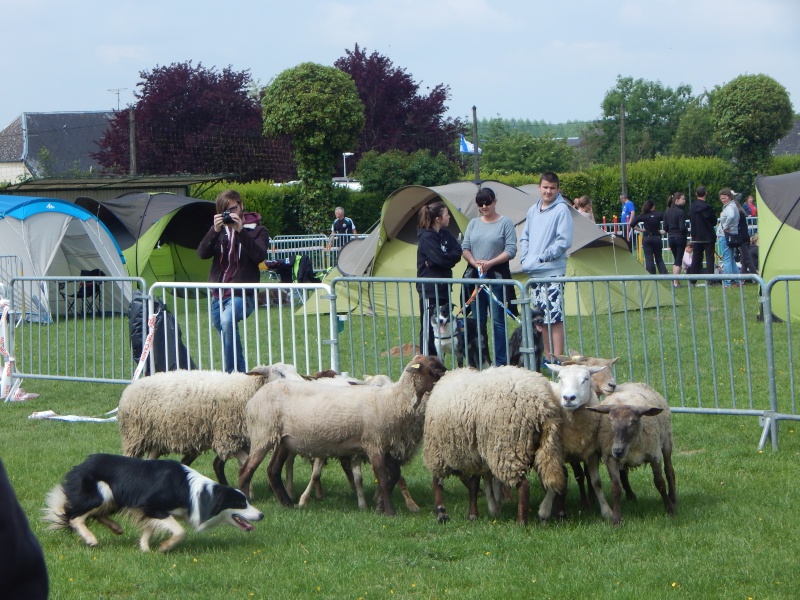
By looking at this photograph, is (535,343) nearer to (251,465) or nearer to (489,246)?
(489,246)

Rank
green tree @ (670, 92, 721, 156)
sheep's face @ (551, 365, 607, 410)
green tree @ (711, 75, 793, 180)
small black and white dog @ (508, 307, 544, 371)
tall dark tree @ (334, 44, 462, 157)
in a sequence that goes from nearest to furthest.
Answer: sheep's face @ (551, 365, 607, 410)
small black and white dog @ (508, 307, 544, 371)
green tree @ (711, 75, 793, 180)
tall dark tree @ (334, 44, 462, 157)
green tree @ (670, 92, 721, 156)

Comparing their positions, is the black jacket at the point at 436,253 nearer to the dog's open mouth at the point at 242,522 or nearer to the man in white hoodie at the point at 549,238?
the man in white hoodie at the point at 549,238

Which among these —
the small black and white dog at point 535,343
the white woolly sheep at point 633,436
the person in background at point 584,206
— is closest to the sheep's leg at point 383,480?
the white woolly sheep at point 633,436

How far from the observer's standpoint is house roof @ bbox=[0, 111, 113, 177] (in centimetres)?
6706

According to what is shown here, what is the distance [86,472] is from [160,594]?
1.01m

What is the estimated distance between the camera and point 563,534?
527 centimetres

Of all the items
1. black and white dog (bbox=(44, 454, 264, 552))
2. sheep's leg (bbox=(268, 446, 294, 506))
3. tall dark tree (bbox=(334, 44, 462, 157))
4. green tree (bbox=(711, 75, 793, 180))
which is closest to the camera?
black and white dog (bbox=(44, 454, 264, 552))

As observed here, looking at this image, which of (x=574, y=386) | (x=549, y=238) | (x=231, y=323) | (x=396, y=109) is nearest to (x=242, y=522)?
(x=574, y=386)

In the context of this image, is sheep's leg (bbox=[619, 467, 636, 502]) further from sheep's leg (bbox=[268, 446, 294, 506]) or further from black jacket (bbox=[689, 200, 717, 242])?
black jacket (bbox=[689, 200, 717, 242])

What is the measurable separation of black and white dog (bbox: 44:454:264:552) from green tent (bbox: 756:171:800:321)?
10593 mm

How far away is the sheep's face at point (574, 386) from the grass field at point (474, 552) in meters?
0.70

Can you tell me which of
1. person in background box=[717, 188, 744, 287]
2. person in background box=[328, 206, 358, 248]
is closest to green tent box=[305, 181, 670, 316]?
person in background box=[717, 188, 744, 287]

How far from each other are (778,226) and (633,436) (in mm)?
10079

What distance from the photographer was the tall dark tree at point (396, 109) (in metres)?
45.5
